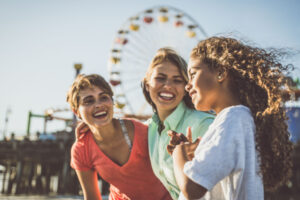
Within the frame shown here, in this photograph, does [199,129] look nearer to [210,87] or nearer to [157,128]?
[157,128]

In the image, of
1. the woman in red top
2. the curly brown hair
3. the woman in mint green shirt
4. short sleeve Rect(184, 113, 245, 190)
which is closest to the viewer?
short sleeve Rect(184, 113, 245, 190)

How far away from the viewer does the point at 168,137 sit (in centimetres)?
247

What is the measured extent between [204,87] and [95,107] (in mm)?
1558

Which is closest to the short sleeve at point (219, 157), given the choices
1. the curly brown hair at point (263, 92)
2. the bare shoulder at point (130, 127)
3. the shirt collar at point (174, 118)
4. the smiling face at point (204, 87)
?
the curly brown hair at point (263, 92)

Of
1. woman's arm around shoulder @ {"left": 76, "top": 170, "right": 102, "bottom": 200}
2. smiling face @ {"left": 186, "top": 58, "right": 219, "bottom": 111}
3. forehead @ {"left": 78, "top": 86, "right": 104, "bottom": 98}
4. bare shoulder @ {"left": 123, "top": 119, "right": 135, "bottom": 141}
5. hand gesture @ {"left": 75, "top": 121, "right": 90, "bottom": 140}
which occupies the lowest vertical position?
woman's arm around shoulder @ {"left": 76, "top": 170, "right": 102, "bottom": 200}

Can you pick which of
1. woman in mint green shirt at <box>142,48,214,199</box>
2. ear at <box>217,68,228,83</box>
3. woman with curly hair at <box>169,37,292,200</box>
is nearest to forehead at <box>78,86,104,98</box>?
woman in mint green shirt at <box>142,48,214,199</box>

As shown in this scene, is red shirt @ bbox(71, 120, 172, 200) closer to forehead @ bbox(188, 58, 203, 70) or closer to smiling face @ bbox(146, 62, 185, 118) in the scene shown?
smiling face @ bbox(146, 62, 185, 118)

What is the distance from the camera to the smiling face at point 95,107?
286cm

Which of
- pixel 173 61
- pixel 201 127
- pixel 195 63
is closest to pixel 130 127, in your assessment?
pixel 173 61

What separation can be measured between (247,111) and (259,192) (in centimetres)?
35

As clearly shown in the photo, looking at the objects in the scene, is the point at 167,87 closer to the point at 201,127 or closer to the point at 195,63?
the point at 201,127

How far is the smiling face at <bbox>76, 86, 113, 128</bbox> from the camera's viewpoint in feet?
9.37

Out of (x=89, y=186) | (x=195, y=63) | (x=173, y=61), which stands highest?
(x=173, y=61)

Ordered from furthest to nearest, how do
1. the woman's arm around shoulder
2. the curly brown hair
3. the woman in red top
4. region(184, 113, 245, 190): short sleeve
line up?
the woman's arm around shoulder
the woman in red top
the curly brown hair
region(184, 113, 245, 190): short sleeve
